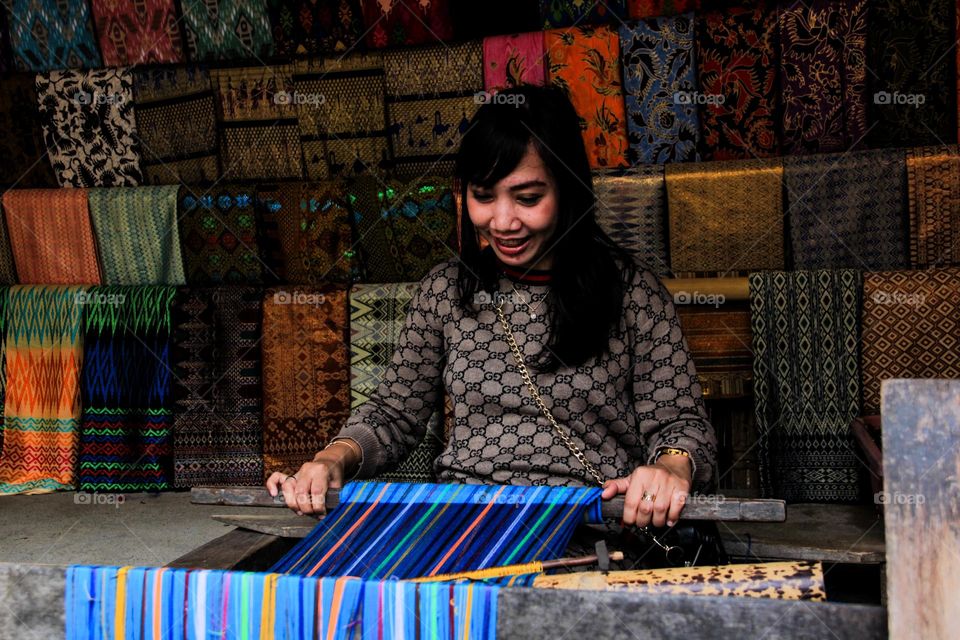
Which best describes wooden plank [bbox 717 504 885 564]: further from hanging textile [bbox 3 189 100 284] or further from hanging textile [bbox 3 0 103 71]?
hanging textile [bbox 3 0 103 71]

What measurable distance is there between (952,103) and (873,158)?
0.29 meters

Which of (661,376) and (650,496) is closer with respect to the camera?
(650,496)

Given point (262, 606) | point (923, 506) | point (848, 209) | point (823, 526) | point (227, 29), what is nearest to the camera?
point (923, 506)

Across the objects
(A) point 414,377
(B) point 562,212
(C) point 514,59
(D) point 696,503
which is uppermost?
(C) point 514,59

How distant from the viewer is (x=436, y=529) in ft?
4.77

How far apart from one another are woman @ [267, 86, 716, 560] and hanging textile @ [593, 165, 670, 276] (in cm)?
149

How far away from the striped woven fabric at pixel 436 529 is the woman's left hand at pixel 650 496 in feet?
0.14

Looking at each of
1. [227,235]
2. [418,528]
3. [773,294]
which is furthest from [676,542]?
[227,235]

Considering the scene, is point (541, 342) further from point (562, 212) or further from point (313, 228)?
point (313, 228)

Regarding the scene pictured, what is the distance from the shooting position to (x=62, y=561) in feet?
10.1

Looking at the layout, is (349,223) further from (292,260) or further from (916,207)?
(916,207)

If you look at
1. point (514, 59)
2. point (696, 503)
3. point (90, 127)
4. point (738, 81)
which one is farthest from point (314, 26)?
point (696, 503)

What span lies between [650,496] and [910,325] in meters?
2.10

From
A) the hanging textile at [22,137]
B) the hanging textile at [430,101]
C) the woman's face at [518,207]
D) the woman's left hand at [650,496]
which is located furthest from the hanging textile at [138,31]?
the woman's left hand at [650,496]
